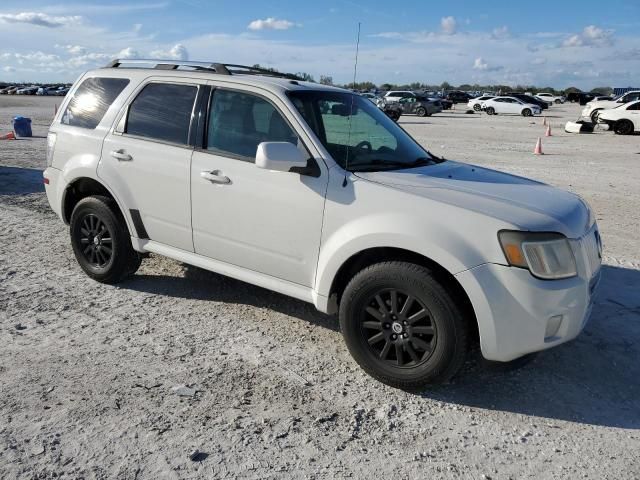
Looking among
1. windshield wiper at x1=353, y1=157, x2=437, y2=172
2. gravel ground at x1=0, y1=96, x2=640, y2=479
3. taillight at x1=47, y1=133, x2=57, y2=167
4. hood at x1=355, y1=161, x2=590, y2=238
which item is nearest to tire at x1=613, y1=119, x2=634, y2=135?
gravel ground at x1=0, y1=96, x2=640, y2=479

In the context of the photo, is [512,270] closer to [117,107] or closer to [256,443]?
[256,443]

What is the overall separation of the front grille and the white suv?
0.07 ft

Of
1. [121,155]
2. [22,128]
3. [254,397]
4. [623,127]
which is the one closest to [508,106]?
[623,127]

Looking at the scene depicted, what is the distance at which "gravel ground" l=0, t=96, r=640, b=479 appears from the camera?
9.47ft

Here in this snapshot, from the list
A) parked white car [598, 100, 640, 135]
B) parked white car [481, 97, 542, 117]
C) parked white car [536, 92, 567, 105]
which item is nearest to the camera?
parked white car [598, 100, 640, 135]

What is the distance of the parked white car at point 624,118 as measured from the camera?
24.8 meters

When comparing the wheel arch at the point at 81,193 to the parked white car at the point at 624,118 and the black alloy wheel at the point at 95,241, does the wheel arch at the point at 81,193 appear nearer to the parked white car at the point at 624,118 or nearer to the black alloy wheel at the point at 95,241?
the black alloy wheel at the point at 95,241

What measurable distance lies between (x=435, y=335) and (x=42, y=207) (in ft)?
22.4

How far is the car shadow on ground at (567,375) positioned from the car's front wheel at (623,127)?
2317 centimetres

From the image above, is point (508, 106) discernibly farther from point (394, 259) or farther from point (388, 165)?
point (394, 259)

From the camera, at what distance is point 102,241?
5105mm

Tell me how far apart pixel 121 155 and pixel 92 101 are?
2.68ft

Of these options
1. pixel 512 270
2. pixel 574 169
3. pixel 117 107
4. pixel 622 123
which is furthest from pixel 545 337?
pixel 622 123

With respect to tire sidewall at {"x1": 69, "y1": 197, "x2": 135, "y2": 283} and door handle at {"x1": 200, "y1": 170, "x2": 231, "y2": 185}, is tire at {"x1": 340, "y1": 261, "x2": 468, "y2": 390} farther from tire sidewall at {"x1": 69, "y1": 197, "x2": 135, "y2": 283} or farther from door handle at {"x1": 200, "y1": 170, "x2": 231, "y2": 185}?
tire sidewall at {"x1": 69, "y1": 197, "x2": 135, "y2": 283}
